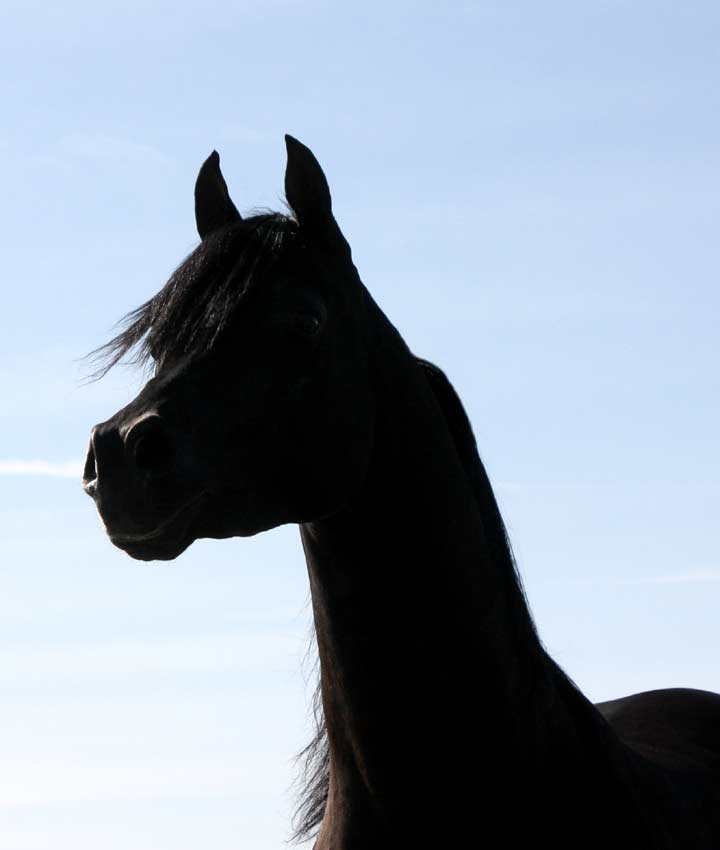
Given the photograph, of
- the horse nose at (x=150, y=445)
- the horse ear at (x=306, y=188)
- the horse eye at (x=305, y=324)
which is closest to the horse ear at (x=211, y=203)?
the horse ear at (x=306, y=188)

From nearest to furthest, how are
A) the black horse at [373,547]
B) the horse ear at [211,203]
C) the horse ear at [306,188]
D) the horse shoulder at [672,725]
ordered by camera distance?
the black horse at [373,547]
the horse ear at [306,188]
the horse ear at [211,203]
the horse shoulder at [672,725]

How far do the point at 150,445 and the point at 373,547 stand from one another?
73 centimetres

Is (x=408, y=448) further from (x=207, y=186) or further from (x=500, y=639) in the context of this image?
(x=207, y=186)

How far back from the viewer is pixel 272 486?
Answer: 14.7 ft

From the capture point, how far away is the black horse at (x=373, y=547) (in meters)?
4.41

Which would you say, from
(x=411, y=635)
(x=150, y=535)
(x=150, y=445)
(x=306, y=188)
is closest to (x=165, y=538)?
(x=150, y=535)

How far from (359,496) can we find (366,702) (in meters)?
0.55

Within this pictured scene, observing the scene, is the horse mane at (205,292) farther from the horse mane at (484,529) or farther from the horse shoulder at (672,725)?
the horse shoulder at (672,725)

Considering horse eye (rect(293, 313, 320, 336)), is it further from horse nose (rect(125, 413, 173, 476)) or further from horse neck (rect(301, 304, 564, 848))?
horse nose (rect(125, 413, 173, 476))

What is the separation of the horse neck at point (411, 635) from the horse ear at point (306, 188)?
0.55 meters

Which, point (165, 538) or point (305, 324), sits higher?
point (305, 324)

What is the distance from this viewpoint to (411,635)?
4.50 m

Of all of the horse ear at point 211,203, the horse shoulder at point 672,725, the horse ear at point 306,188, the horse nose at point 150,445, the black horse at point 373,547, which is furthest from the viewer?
the horse shoulder at point 672,725

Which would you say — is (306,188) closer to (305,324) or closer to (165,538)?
(305,324)
